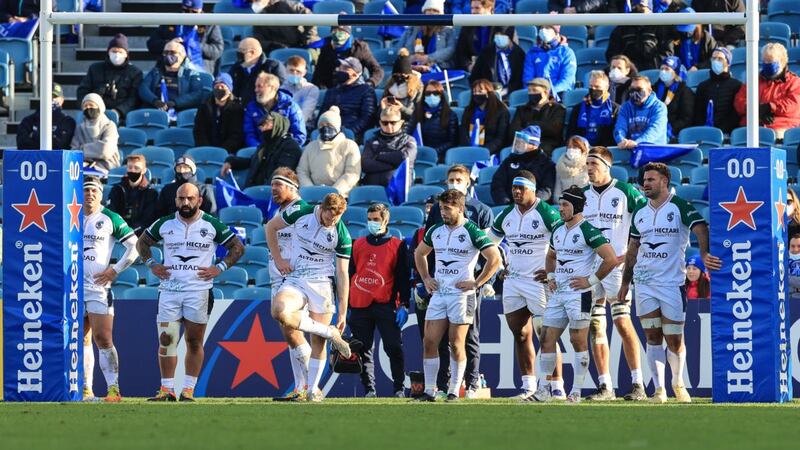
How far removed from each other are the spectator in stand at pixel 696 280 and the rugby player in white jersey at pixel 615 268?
1800mm

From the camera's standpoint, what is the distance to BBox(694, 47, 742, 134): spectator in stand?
19.2m

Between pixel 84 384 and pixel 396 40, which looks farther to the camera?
pixel 396 40

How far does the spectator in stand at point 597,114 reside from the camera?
18953 mm

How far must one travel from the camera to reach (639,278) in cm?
1491

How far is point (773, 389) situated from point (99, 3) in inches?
507

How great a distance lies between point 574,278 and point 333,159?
194 inches

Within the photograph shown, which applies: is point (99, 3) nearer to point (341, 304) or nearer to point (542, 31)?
point (542, 31)

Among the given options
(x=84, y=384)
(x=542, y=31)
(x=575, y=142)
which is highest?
(x=542, y=31)

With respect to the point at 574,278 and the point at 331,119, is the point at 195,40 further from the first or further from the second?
the point at 574,278

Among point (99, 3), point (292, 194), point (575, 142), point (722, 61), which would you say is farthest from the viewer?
point (99, 3)

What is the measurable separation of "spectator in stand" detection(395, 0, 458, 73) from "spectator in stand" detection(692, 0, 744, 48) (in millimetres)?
3169

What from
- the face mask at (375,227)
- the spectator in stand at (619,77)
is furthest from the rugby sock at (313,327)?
the spectator in stand at (619,77)

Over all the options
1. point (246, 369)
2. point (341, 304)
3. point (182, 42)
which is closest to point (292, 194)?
point (341, 304)

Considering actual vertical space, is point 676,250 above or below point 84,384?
above
